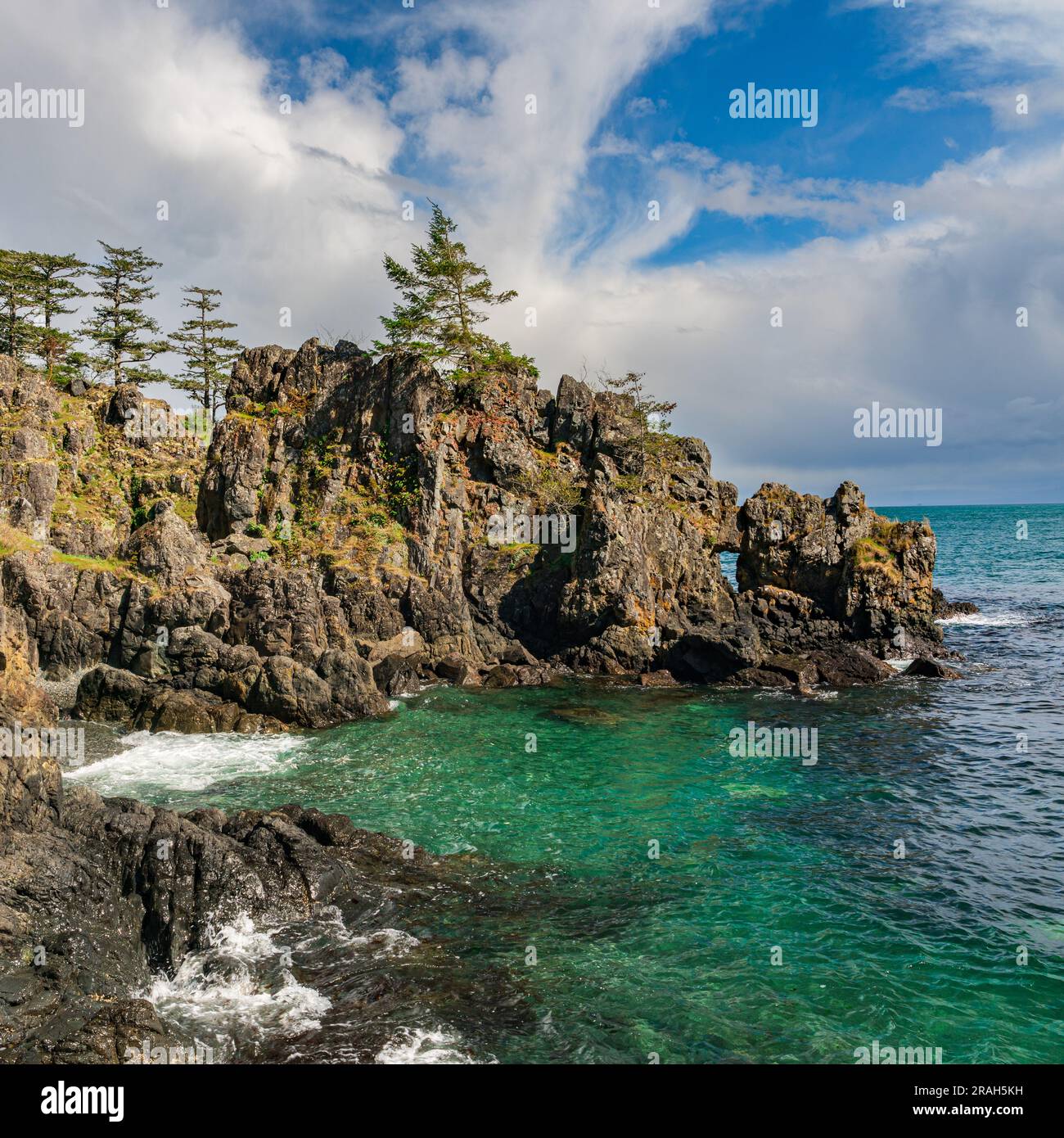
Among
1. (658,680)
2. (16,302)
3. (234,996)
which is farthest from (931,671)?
(16,302)

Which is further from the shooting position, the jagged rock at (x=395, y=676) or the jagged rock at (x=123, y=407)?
the jagged rock at (x=123, y=407)

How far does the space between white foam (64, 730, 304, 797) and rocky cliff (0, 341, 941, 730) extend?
207 centimetres

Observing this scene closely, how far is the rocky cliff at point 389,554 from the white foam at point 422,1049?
23.2m

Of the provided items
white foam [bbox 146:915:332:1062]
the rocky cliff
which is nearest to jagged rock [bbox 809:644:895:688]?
the rocky cliff

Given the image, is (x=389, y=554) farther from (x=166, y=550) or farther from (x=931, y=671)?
(x=931, y=671)

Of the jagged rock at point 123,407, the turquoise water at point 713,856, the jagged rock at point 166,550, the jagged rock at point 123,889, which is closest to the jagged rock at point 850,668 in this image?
the turquoise water at point 713,856

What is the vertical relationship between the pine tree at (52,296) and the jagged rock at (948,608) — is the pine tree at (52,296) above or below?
above

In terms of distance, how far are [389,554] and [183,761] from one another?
22849mm

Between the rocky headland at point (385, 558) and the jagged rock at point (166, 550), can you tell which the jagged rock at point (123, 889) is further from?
the jagged rock at point (166, 550)

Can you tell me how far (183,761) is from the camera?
2877cm

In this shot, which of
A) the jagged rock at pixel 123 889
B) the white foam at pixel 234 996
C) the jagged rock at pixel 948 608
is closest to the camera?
Result: the jagged rock at pixel 123 889

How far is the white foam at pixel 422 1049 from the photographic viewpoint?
12148mm

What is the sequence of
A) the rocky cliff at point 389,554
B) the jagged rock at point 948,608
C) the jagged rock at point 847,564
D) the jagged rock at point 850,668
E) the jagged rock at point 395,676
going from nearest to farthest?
the rocky cliff at point 389,554, the jagged rock at point 395,676, the jagged rock at point 850,668, the jagged rock at point 847,564, the jagged rock at point 948,608
